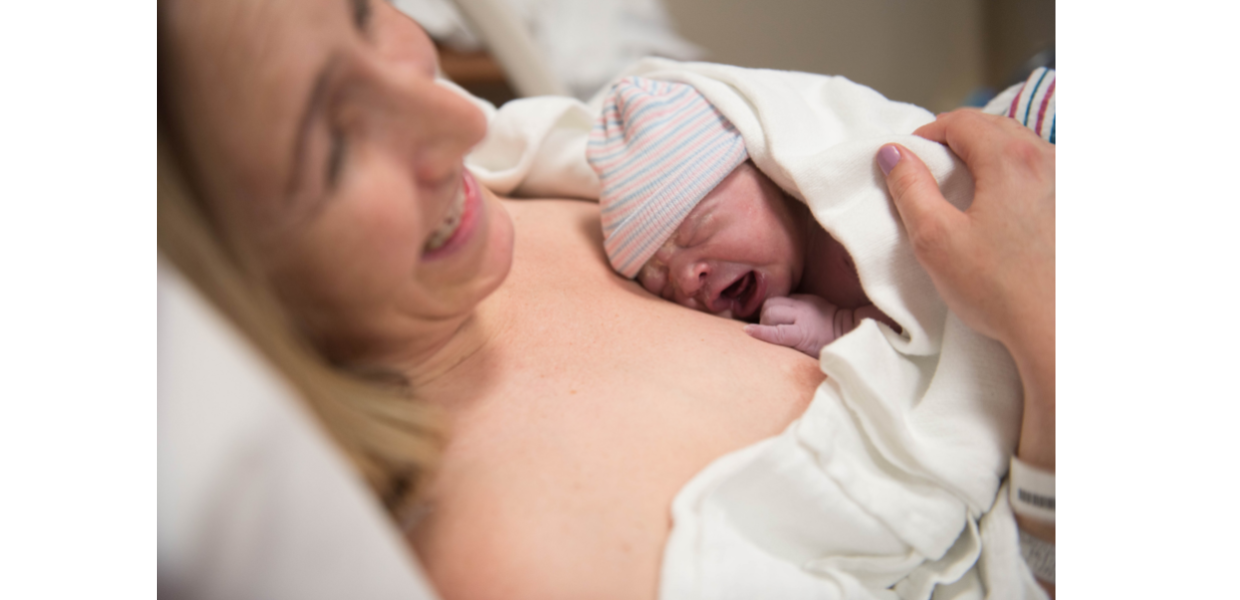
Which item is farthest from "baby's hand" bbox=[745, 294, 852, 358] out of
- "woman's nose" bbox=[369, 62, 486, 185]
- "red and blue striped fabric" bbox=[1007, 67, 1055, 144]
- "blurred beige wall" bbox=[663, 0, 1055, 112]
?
"blurred beige wall" bbox=[663, 0, 1055, 112]

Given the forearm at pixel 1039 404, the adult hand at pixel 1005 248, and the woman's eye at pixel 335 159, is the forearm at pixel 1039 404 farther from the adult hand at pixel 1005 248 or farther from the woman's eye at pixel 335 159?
the woman's eye at pixel 335 159

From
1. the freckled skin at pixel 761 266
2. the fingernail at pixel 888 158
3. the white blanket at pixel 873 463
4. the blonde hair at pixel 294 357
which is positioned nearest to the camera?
the blonde hair at pixel 294 357

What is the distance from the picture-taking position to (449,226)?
2.00ft

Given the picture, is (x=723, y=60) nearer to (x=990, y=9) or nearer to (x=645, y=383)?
(x=990, y=9)

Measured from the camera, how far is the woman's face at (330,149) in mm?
452

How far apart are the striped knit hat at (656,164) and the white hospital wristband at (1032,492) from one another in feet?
1.61

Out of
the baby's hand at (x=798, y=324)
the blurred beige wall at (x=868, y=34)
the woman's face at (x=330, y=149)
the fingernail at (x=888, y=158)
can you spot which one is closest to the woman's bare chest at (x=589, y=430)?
the baby's hand at (x=798, y=324)

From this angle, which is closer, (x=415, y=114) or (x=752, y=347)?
(x=415, y=114)

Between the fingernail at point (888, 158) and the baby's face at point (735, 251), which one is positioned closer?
the fingernail at point (888, 158)

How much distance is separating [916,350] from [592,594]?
47cm

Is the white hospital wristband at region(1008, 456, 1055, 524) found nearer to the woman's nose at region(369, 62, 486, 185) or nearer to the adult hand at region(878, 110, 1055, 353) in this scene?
the adult hand at region(878, 110, 1055, 353)

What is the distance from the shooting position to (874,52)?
6.40ft

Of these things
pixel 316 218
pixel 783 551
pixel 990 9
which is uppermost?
pixel 316 218
